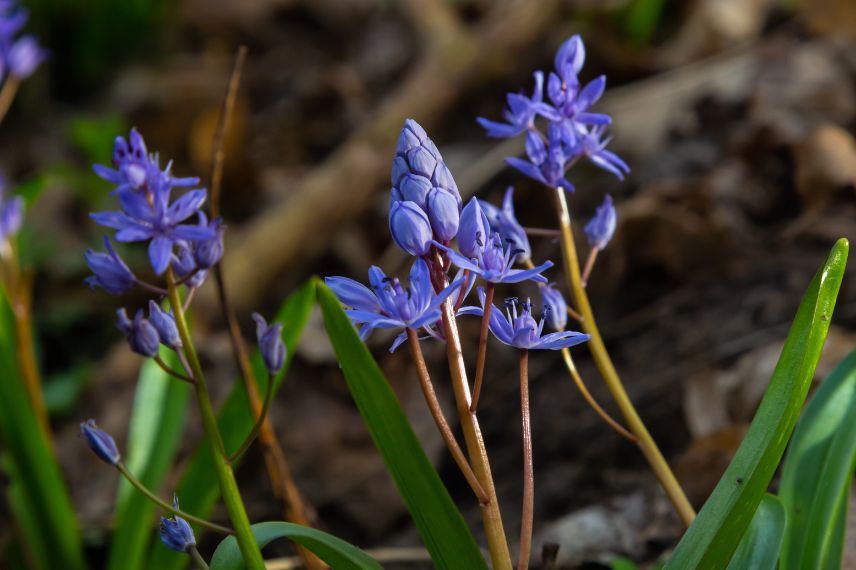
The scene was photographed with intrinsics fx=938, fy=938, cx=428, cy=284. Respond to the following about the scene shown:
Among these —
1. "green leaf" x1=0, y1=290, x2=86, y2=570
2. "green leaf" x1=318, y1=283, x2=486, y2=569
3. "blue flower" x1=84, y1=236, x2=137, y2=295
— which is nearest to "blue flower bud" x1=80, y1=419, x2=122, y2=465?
"blue flower" x1=84, y1=236, x2=137, y2=295

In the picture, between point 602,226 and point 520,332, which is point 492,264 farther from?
point 602,226

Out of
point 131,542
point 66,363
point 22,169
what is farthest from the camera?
point 22,169

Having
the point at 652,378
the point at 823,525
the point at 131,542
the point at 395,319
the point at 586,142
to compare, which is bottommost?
the point at 131,542

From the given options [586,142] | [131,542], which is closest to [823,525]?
[586,142]

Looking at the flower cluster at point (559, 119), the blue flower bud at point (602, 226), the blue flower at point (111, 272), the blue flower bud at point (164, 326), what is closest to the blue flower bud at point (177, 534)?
the blue flower bud at point (164, 326)

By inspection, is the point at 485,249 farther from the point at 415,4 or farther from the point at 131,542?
the point at 415,4

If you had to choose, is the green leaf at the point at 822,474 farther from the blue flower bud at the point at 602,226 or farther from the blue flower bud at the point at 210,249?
the blue flower bud at the point at 210,249

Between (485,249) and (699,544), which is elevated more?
(485,249)
